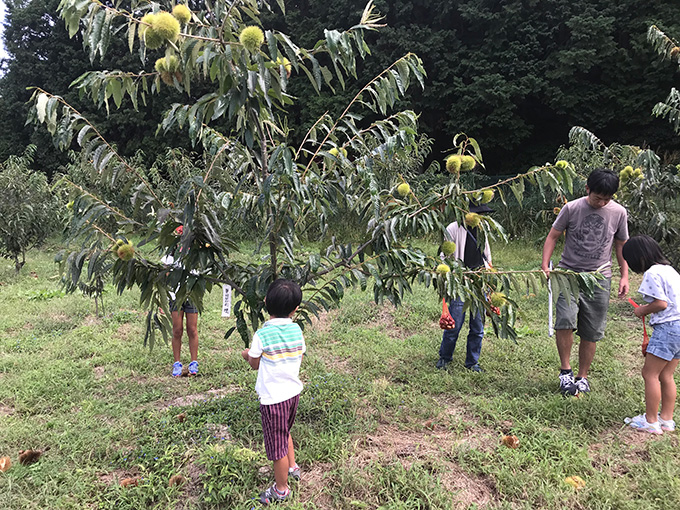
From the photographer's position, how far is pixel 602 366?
343 cm

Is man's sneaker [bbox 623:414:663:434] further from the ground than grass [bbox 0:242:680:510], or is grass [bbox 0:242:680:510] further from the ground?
man's sneaker [bbox 623:414:663:434]

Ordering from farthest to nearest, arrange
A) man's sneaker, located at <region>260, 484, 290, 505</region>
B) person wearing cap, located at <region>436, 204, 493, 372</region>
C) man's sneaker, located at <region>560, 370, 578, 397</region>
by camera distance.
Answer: person wearing cap, located at <region>436, 204, 493, 372</region>, man's sneaker, located at <region>560, 370, 578, 397</region>, man's sneaker, located at <region>260, 484, 290, 505</region>

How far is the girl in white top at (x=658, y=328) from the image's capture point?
2.37 m

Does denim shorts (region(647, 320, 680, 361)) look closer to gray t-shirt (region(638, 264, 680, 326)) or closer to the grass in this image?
gray t-shirt (region(638, 264, 680, 326))

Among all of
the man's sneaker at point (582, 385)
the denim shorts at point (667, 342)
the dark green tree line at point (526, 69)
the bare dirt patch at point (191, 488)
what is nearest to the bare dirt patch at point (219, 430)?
the bare dirt patch at point (191, 488)

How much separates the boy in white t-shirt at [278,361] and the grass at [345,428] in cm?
34

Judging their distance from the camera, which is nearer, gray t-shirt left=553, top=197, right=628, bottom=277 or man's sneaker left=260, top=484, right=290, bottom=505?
man's sneaker left=260, top=484, right=290, bottom=505

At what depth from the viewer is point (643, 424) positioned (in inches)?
98.3

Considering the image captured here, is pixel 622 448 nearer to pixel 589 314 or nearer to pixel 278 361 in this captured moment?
pixel 589 314

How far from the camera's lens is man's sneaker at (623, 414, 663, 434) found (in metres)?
2.45

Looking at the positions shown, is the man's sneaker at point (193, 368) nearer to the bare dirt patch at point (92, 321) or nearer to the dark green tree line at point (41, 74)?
the bare dirt patch at point (92, 321)

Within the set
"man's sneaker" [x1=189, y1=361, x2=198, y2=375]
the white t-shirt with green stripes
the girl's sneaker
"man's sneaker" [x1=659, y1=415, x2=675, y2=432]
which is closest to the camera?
the white t-shirt with green stripes

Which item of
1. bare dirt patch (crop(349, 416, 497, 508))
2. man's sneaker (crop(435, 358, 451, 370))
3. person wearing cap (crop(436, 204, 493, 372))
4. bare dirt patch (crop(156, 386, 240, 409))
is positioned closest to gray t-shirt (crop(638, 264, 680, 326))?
person wearing cap (crop(436, 204, 493, 372))

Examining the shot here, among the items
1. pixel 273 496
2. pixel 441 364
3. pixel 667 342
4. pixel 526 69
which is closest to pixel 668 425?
pixel 667 342
